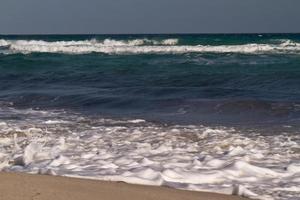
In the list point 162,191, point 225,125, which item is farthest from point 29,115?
point 162,191

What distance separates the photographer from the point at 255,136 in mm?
7105

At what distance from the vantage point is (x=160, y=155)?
584cm

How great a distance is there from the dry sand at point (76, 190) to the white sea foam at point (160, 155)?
0.83ft

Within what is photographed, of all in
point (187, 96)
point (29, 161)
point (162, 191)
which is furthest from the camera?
point (187, 96)

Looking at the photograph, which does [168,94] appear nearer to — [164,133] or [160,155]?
[164,133]

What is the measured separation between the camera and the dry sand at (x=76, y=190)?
3.82 metres

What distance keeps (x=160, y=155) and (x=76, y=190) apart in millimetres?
1943

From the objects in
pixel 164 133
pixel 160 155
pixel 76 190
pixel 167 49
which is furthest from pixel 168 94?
pixel 167 49

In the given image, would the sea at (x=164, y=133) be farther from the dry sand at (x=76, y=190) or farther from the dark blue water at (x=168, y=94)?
the dry sand at (x=76, y=190)

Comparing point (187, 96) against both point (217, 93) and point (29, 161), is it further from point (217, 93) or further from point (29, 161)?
point (29, 161)

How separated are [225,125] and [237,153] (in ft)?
7.72

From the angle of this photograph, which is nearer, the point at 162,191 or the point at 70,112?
the point at 162,191

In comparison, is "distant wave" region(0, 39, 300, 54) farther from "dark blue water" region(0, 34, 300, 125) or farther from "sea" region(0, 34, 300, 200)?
"sea" region(0, 34, 300, 200)

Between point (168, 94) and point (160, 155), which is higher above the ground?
point (160, 155)
